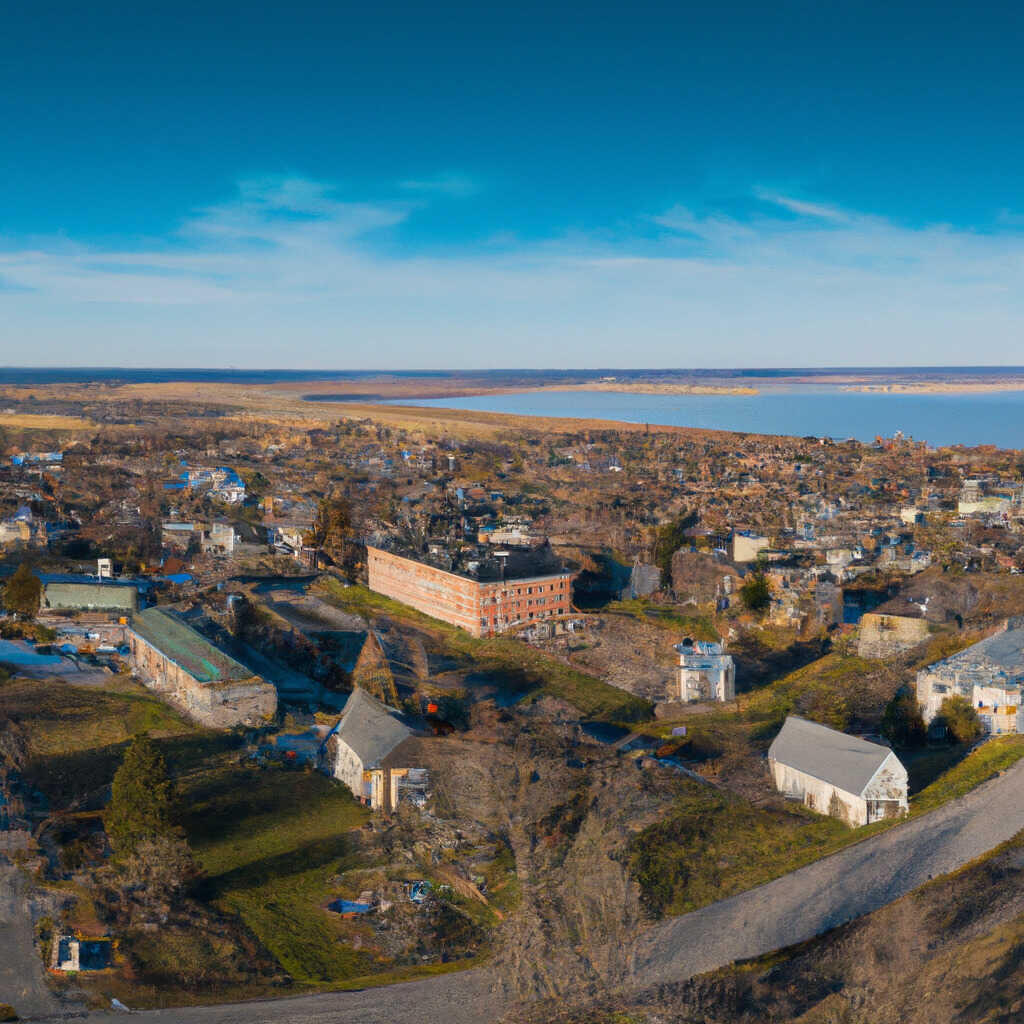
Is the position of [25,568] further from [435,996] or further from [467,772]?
[435,996]

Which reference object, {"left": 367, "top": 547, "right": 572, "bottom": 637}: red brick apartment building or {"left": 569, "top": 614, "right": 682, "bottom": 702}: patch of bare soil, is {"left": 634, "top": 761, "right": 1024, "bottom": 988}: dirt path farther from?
{"left": 367, "top": 547, "right": 572, "bottom": 637}: red brick apartment building

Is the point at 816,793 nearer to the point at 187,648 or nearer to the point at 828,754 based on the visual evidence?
the point at 828,754

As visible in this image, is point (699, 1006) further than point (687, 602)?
No

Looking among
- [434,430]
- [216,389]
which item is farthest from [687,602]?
[216,389]

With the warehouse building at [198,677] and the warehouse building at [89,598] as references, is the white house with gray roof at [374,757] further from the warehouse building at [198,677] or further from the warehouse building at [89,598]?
the warehouse building at [89,598]

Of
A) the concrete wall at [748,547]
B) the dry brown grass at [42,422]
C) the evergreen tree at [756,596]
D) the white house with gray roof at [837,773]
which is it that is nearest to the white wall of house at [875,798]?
the white house with gray roof at [837,773]

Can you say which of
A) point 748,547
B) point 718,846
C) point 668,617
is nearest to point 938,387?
point 748,547

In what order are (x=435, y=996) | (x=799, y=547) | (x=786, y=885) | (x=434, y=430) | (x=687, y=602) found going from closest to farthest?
(x=435, y=996) < (x=786, y=885) < (x=687, y=602) < (x=799, y=547) < (x=434, y=430)
